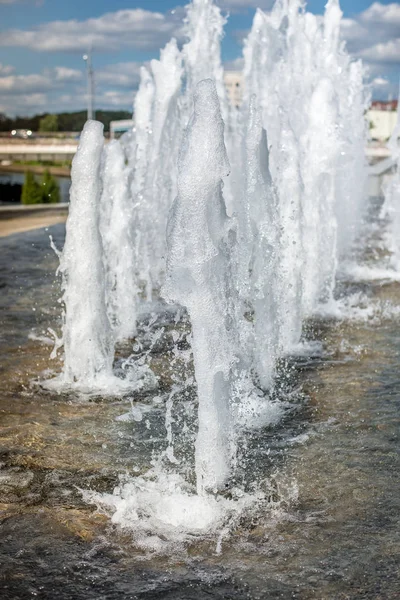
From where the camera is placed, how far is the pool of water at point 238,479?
3.79 meters

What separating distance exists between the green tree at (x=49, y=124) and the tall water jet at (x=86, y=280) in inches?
4748

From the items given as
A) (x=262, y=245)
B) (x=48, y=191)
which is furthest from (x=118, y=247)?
(x=48, y=191)

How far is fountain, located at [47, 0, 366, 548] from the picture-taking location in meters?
4.49

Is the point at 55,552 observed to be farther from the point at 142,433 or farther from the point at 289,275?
the point at 289,275

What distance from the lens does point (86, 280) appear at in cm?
711

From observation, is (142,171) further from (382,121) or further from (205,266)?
(382,121)

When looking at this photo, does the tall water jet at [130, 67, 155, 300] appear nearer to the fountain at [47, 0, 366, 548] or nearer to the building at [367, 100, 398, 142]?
the fountain at [47, 0, 366, 548]

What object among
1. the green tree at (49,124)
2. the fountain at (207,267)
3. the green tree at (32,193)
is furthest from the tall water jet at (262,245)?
the green tree at (49,124)

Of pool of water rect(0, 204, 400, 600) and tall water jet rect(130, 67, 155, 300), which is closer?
pool of water rect(0, 204, 400, 600)

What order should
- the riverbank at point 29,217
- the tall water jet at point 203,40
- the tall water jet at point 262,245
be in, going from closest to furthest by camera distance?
the tall water jet at point 262,245 → the riverbank at point 29,217 → the tall water jet at point 203,40

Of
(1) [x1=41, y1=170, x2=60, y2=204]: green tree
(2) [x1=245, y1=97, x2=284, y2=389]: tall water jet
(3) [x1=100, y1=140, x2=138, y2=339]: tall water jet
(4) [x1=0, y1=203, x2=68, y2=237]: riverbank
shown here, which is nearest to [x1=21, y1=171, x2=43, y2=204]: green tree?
(1) [x1=41, y1=170, x2=60, y2=204]: green tree

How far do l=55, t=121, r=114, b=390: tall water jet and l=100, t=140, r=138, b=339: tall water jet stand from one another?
58.3 inches

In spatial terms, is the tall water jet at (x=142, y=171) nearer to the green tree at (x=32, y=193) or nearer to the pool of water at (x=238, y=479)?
the pool of water at (x=238, y=479)

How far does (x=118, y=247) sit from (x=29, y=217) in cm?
987
